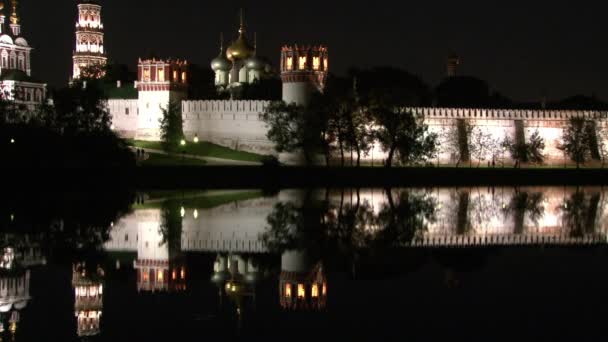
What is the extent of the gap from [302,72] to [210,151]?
6.83 metres

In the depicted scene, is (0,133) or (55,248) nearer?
(55,248)

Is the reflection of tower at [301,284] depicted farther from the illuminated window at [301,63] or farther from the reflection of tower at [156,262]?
the illuminated window at [301,63]

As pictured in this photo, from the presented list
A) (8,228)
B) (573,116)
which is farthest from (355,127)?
(8,228)

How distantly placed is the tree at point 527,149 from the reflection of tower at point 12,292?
43.2 m

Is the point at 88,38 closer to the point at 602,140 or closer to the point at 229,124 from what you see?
the point at 229,124

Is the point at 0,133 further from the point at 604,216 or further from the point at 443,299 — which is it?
the point at 443,299

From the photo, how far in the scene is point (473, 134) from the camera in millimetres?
55531

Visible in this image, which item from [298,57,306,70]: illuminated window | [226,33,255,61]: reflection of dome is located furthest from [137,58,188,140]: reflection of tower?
[226,33,255,61]: reflection of dome

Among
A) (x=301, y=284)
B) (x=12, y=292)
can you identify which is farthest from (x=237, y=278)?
(x=12, y=292)

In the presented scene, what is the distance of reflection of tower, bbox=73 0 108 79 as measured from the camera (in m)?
84.9

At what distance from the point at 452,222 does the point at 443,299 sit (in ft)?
33.4

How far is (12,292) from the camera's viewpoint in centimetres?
1249

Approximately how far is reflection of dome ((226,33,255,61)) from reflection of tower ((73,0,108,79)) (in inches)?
844

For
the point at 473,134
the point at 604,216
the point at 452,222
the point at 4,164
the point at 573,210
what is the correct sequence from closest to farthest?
the point at 452,222 → the point at 604,216 → the point at 573,210 → the point at 4,164 → the point at 473,134
